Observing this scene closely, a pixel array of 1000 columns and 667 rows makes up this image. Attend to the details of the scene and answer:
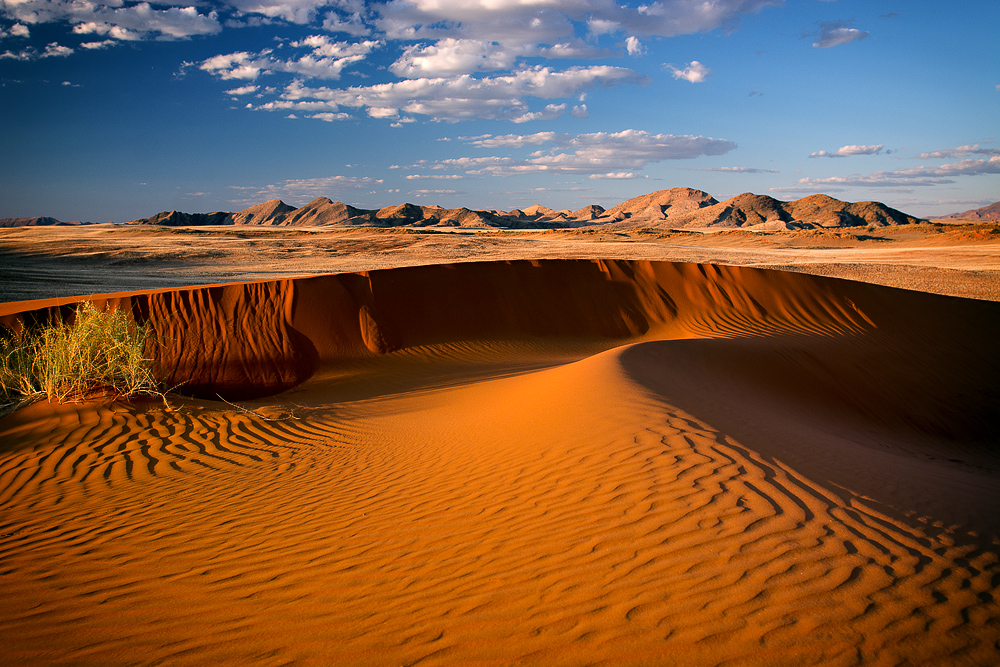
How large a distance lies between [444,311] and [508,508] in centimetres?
1138

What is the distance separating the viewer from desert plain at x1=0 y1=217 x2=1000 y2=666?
260 cm

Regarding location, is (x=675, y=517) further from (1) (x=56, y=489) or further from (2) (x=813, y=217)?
(2) (x=813, y=217)

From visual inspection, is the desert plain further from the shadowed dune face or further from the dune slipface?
the shadowed dune face

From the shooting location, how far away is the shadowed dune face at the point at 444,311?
12070 millimetres

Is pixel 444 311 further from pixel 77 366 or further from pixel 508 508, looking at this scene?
pixel 508 508

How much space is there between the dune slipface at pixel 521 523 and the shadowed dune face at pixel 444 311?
1479 millimetres

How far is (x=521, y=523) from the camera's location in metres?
3.77

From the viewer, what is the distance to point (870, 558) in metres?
3.03

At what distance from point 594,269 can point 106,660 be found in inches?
628

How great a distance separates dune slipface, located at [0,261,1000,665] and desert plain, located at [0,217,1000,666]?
0.02 metres

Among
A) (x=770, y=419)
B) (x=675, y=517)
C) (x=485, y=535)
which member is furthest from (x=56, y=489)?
(x=770, y=419)

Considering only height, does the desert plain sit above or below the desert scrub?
below

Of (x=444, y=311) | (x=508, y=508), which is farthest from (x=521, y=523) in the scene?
(x=444, y=311)

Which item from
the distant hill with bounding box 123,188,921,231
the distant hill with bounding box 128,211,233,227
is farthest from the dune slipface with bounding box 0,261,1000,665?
the distant hill with bounding box 128,211,233,227
